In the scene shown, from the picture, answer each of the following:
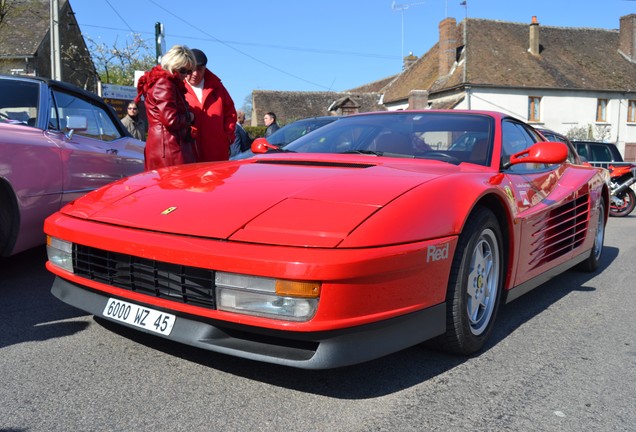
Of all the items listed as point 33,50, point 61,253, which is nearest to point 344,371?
point 61,253

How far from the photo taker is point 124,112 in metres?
15.9

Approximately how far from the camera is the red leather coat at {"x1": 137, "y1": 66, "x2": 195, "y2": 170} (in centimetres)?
435

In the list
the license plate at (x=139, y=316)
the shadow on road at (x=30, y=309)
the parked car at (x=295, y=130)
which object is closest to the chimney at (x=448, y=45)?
the parked car at (x=295, y=130)

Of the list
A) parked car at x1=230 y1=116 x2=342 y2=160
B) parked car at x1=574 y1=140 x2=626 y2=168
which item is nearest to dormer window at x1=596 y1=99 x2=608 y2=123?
parked car at x1=574 y1=140 x2=626 y2=168

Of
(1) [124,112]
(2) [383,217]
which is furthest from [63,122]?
(1) [124,112]

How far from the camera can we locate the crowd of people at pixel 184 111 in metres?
4.37

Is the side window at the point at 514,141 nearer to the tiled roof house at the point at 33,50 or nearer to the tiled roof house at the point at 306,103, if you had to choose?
the tiled roof house at the point at 33,50

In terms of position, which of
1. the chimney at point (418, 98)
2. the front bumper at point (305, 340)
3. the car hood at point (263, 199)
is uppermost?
the chimney at point (418, 98)

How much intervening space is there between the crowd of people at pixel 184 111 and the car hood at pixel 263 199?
1249mm

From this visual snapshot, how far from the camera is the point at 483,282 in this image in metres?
2.98

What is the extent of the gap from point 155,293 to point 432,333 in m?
1.18

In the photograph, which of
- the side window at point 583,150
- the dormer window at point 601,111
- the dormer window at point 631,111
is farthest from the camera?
the dormer window at point 631,111

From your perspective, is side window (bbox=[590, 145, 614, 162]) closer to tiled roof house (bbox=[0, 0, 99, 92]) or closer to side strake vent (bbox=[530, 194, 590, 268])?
side strake vent (bbox=[530, 194, 590, 268])

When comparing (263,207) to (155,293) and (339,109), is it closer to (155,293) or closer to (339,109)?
(155,293)
